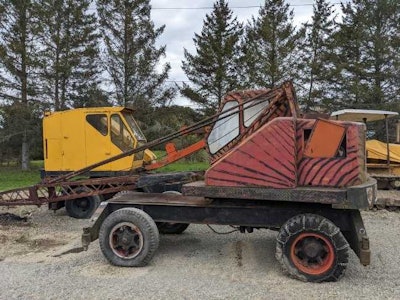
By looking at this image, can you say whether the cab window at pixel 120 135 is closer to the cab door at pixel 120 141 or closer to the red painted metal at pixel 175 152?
the cab door at pixel 120 141

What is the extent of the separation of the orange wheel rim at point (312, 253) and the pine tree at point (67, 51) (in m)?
24.0

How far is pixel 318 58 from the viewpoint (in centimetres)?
2959

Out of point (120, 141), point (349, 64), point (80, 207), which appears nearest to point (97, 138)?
point (120, 141)

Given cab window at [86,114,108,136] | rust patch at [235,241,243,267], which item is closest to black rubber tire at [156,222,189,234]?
rust patch at [235,241,243,267]

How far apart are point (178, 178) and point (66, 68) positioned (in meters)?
21.3

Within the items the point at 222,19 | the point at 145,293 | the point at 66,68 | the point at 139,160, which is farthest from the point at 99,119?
the point at 222,19

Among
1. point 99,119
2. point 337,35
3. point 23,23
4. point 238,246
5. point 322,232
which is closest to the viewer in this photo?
point 322,232

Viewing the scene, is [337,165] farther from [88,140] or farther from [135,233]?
[88,140]

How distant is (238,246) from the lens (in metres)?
7.54

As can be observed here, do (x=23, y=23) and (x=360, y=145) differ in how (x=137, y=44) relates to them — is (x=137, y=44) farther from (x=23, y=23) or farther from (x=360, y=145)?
(x=360, y=145)

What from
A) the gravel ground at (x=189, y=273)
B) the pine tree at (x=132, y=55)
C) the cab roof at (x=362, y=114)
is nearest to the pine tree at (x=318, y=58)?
the pine tree at (x=132, y=55)

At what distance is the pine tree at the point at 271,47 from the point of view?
93.6 feet

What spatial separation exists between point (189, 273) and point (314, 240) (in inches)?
68.7

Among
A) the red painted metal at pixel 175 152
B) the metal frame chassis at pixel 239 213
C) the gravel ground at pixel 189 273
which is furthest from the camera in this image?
the red painted metal at pixel 175 152
